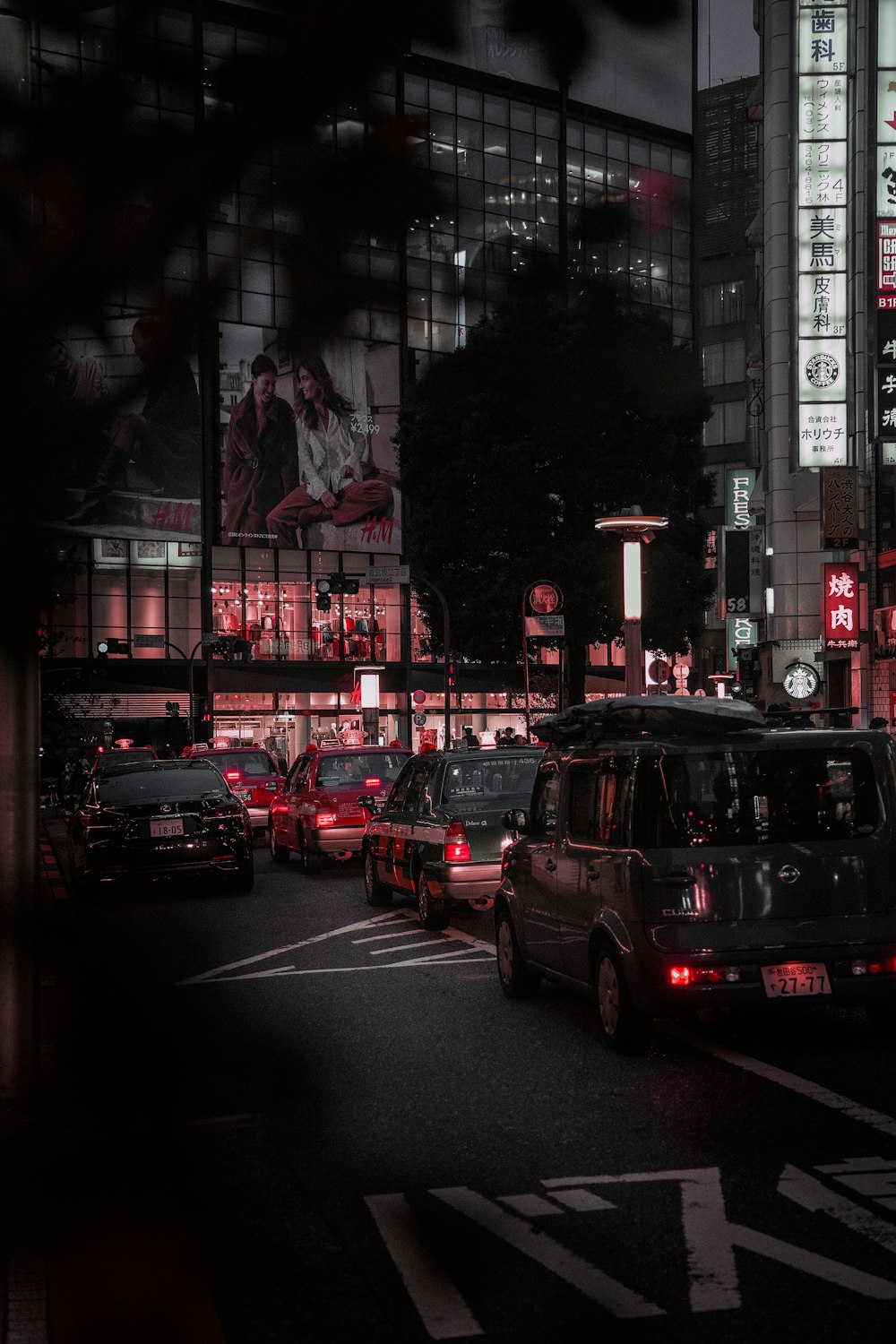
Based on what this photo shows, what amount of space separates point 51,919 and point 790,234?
1409 inches

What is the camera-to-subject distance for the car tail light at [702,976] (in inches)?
328

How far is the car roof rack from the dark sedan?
29.7 feet

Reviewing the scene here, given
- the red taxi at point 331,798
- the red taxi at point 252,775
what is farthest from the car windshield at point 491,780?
the red taxi at point 252,775

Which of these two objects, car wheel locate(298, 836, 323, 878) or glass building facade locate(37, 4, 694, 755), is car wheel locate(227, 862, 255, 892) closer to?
car wheel locate(298, 836, 323, 878)

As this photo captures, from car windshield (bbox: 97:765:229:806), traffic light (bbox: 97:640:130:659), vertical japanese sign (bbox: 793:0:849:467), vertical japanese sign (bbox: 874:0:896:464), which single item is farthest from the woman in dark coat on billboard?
vertical japanese sign (bbox: 793:0:849:467)

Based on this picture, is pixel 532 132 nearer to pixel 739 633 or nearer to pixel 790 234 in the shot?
pixel 790 234

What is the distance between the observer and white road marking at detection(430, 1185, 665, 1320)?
184cm

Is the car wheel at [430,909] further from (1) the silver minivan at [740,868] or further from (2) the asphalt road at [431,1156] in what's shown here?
(1) the silver minivan at [740,868]

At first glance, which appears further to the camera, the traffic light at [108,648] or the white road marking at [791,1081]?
the traffic light at [108,648]

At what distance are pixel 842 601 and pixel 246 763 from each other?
45.9ft

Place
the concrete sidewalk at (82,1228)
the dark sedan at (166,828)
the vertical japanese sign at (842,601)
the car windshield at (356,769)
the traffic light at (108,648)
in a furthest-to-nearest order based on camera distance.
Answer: the vertical japanese sign at (842,601), the car windshield at (356,769), the dark sedan at (166,828), the traffic light at (108,648), the concrete sidewalk at (82,1228)

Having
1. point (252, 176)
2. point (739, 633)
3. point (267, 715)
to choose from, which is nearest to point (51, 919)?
point (252, 176)

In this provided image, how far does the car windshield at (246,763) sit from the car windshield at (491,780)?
14024 mm

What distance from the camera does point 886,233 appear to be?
29.9 meters
